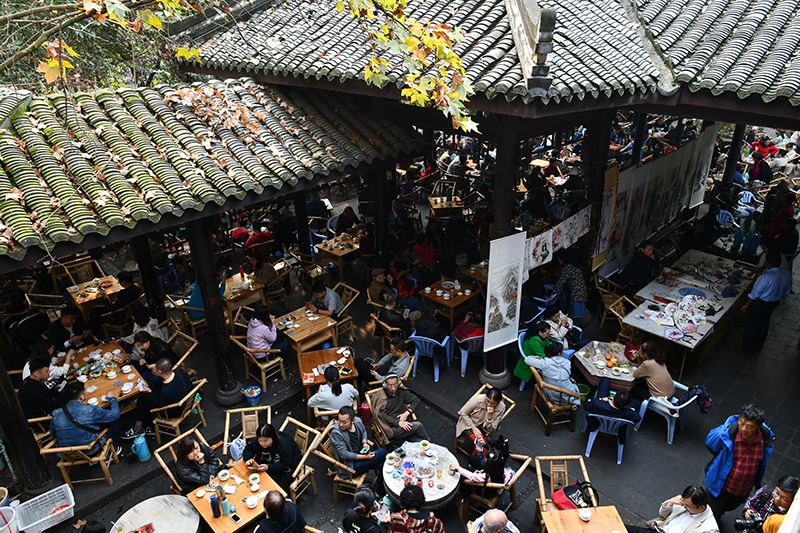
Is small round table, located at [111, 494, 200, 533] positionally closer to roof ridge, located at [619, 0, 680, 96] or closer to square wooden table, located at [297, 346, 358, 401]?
square wooden table, located at [297, 346, 358, 401]

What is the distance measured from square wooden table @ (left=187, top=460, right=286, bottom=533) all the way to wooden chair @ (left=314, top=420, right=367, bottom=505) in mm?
748

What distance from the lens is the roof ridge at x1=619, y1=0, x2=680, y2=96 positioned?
743 cm

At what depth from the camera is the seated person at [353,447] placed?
7.09 metres

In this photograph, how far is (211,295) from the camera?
8.51 m

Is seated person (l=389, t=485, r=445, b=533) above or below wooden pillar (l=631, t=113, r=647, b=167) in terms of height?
below

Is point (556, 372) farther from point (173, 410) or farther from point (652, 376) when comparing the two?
point (173, 410)

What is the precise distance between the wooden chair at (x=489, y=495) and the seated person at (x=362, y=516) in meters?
1.37

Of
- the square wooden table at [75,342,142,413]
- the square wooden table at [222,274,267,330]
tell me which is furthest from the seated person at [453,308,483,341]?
the square wooden table at [75,342,142,413]

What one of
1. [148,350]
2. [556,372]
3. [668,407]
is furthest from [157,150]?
[668,407]

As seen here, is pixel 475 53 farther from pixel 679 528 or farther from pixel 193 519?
pixel 193 519

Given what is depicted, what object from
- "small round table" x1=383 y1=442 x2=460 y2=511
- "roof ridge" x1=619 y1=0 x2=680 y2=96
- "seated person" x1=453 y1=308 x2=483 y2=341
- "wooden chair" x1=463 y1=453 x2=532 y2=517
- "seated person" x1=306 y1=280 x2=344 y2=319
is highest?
"roof ridge" x1=619 y1=0 x2=680 y2=96

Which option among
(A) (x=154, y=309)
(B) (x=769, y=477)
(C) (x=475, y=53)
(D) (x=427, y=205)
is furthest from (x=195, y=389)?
(D) (x=427, y=205)

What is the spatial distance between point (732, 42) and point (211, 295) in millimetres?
8508

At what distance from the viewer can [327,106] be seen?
31.7 feet
